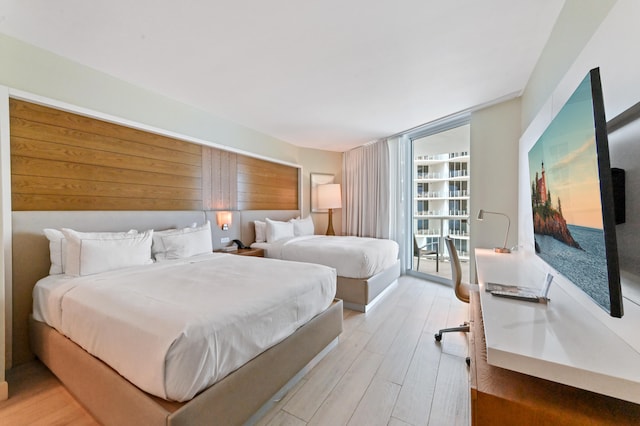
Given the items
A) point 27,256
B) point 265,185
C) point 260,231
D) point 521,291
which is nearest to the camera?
point 521,291

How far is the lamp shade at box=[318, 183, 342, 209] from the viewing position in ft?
16.9

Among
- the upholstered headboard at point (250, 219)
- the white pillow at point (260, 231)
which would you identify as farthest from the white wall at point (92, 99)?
the white pillow at point (260, 231)

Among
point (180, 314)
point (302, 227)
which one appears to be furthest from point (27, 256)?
point (302, 227)

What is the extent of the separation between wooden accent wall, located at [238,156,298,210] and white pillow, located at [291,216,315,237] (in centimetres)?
39

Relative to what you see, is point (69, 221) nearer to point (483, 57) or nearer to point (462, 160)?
point (483, 57)

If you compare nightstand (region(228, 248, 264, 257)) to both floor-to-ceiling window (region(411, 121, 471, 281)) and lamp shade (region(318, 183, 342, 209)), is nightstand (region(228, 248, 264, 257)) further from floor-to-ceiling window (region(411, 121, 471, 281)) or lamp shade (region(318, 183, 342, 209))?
floor-to-ceiling window (region(411, 121, 471, 281))

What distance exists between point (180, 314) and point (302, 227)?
341cm

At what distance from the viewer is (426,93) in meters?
2.80

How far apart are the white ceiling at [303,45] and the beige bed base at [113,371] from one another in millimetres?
1469

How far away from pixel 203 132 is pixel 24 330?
8.48ft

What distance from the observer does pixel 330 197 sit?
515 centimetres

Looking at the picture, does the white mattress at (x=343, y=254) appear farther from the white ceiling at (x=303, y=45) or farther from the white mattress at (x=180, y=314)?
the white ceiling at (x=303, y=45)

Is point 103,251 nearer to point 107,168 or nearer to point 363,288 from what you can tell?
point 107,168

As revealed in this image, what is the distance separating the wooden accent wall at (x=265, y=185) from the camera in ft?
12.9
